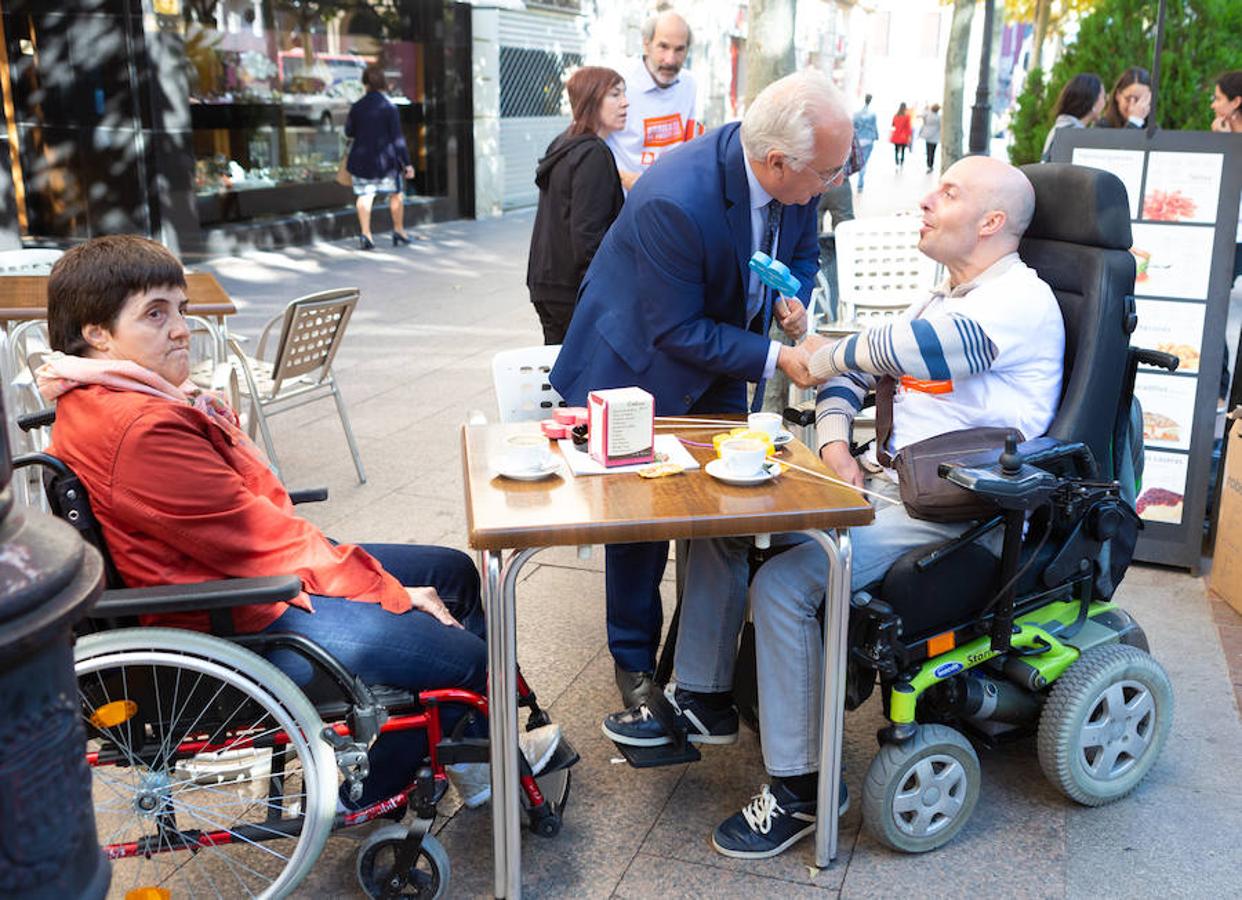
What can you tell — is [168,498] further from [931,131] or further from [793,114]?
[931,131]

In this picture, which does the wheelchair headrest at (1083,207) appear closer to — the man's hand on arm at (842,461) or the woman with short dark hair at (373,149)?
the man's hand on arm at (842,461)

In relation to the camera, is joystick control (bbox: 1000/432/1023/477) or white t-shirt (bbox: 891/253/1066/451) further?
white t-shirt (bbox: 891/253/1066/451)

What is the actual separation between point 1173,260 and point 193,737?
11.9ft

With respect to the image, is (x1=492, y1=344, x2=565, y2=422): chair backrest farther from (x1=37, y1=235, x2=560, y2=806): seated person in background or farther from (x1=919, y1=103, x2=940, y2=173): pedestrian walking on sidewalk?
(x1=919, y1=103, x2=940, y2=173): pedestrian walking on sidewalk

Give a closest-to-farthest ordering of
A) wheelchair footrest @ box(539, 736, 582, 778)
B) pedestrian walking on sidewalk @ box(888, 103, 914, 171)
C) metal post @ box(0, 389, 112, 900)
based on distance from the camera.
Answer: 1. metal post @ box(0, 389, 112, 900)
2. wheelchair footrest @ box(539, 736, 582, 778)
3. pedestrian walking on sidewalk @ box(888, 103, 914, 171)

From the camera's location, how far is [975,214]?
2.91m

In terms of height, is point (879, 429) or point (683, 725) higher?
point (879, 429)

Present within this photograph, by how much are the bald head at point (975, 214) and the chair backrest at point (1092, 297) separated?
0.11 meters

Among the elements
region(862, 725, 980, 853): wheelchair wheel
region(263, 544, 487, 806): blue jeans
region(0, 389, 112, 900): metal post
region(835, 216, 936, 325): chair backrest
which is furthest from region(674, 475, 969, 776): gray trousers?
region(835, 216, 936, 325): chair backrest

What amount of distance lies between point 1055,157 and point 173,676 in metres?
3.59

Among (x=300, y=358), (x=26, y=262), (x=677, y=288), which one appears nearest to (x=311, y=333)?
(x=300, y=358)

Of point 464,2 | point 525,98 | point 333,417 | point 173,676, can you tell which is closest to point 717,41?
point 525,98

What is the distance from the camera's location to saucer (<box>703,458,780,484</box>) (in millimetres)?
2563

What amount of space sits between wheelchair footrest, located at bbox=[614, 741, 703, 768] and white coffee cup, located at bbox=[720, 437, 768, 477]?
0.78 metres
